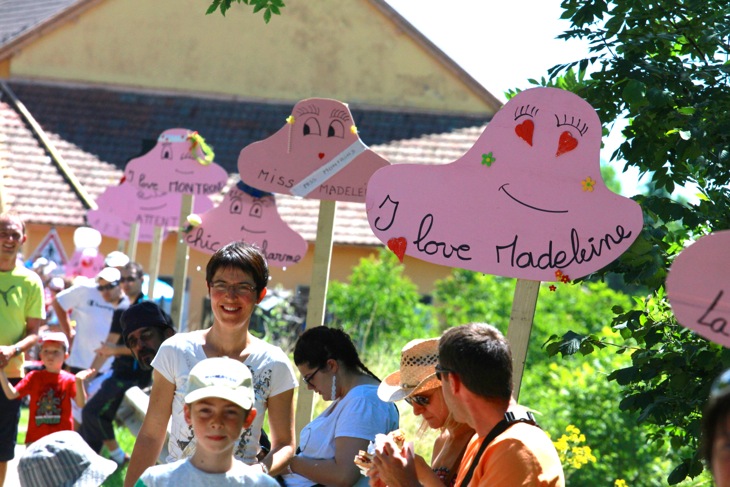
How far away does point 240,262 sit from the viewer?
429 cm

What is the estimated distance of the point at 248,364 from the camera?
14.0 feet

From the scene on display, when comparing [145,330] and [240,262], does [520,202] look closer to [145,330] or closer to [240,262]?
[240,262]

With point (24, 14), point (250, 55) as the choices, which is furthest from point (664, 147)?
point (24, 14)

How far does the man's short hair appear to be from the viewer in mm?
3350

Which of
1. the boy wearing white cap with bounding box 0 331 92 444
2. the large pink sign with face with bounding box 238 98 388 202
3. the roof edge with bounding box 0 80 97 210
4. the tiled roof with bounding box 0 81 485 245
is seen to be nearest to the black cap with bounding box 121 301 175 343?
the boy wearing white cap with bounding box 0 331 92 444

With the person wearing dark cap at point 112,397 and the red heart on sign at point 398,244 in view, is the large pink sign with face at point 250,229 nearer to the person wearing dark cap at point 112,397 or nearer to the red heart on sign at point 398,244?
the person wearing dark cap at point 112,397

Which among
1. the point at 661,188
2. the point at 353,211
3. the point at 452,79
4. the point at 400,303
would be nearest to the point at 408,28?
the point at 452,79

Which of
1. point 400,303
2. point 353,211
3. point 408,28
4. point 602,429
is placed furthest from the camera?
point 408,28

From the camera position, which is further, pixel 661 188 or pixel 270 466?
pixel 661 188

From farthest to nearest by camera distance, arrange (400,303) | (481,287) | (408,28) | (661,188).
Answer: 1. (408,28)
2. (481,287)
3. (400,303)
4. (661,188)

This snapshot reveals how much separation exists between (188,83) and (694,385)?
2296 centimetres

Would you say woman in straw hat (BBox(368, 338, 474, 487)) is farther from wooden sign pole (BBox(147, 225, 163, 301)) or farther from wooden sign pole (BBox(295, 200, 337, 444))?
wooden sign pole (BBox(147, 225, 163, 301))

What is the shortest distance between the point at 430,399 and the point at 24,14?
26991 mm

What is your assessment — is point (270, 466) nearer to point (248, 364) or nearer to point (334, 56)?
point (248, 364)
